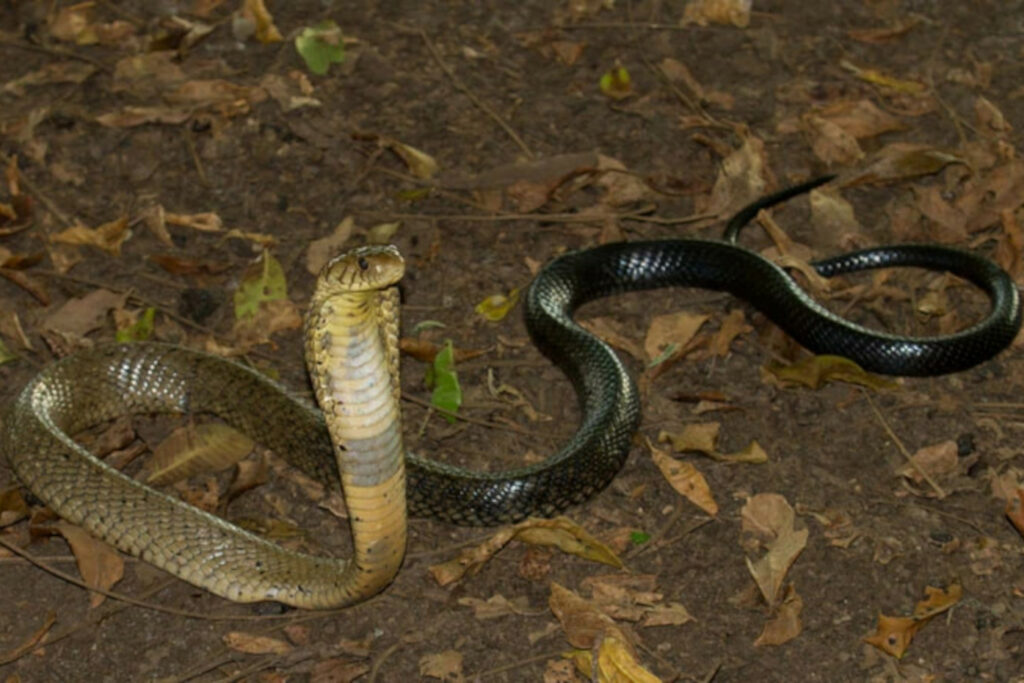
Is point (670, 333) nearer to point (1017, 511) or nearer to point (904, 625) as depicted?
point (1017, 511)

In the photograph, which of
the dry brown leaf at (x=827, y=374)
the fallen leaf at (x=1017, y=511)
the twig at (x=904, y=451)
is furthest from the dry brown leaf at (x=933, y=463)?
the dry brown leaf at (x=827, y=374)

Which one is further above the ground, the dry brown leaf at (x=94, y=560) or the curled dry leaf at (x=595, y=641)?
the curled dry leaf at (x=595, y=641)

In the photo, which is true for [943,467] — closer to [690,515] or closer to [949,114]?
[690,515]

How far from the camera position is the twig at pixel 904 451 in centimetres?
525

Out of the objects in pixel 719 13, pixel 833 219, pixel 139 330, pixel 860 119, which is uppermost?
pixel 719 13

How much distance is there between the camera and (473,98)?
766cm

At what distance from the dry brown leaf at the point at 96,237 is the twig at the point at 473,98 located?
2.10 m

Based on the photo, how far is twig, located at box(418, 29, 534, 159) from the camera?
7.31 metres

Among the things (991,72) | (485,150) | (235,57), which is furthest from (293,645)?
(991,72)

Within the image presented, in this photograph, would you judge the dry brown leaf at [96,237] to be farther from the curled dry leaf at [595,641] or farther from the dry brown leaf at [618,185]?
the curled dry leaf at [595,641]

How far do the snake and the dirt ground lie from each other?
11cm

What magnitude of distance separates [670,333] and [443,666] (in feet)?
7.14

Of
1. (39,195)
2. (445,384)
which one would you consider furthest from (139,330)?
(445,384)

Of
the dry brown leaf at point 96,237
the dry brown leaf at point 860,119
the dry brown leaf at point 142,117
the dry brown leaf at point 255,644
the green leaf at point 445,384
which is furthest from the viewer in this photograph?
the dry brown leaf at point 860,119
